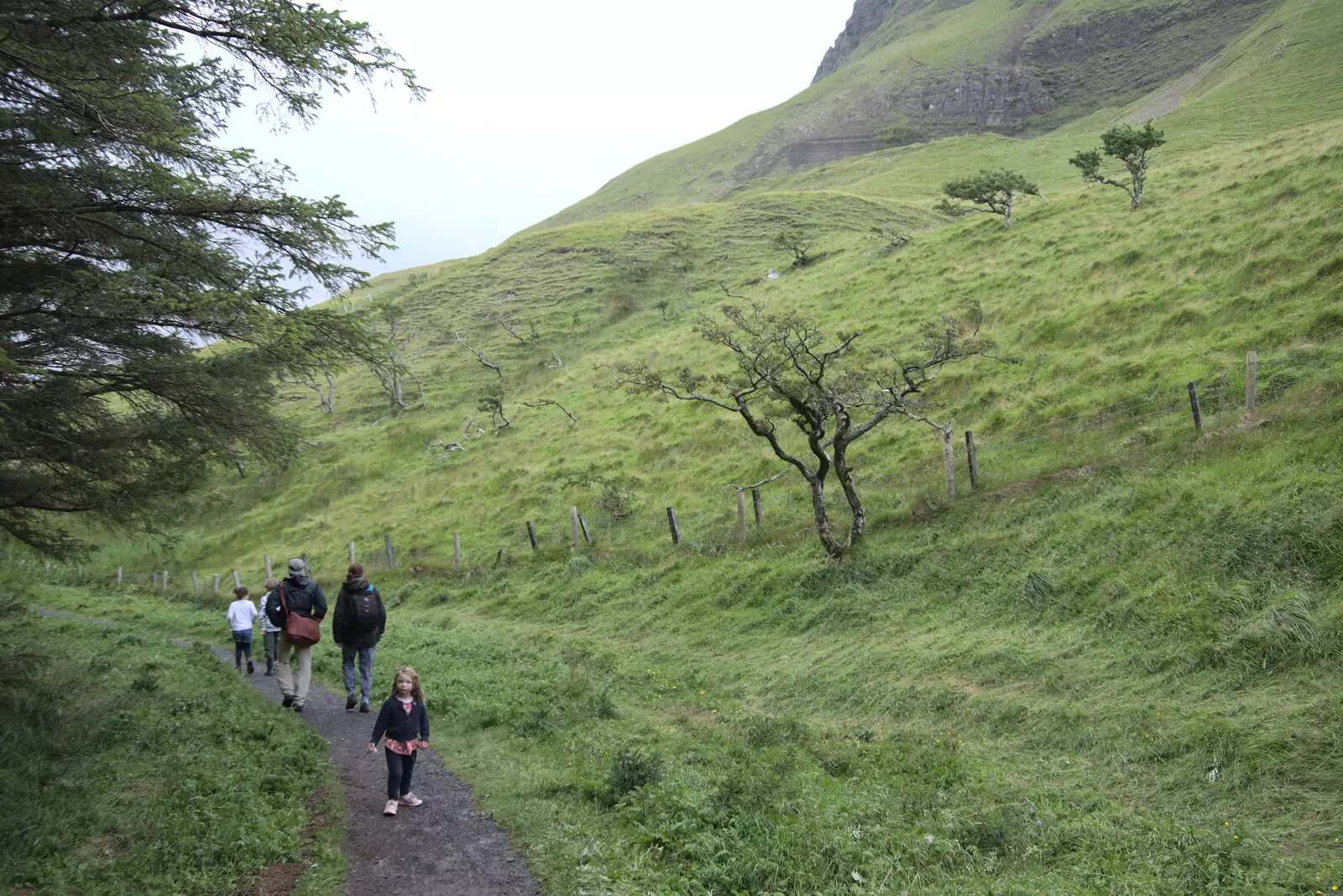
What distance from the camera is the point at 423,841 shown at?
6.85 meters

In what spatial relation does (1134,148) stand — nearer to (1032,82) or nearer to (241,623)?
(241,623)

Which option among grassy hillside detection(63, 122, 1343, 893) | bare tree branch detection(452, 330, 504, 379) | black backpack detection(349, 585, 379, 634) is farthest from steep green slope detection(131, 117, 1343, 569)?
black backpack detection(349, 585, 379, 634)

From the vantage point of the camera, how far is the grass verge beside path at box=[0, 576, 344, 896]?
5.72 m

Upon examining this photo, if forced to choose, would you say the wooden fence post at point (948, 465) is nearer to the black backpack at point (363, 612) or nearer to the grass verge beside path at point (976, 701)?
the grass verge beside path at point (976, 701)

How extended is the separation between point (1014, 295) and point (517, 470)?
66.9 feet

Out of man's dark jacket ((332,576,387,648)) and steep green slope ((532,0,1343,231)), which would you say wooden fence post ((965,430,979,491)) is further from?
steep green slope ((532,0,1343,231))

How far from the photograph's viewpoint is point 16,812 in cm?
614

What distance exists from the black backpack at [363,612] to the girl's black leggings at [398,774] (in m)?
3.41

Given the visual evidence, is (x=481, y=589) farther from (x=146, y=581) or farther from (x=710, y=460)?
(x=146, y=581)

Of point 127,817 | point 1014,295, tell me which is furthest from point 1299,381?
point 127,817

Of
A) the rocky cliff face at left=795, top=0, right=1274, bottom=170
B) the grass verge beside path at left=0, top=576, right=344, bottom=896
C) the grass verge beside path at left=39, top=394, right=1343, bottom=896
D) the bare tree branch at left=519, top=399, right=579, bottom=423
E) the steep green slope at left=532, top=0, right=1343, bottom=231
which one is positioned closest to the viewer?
the grass verge beside path at left=0, top=576, right=344, bottom=896

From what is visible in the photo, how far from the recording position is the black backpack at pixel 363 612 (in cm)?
1055

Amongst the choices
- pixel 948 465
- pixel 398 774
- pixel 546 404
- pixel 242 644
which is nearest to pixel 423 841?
pixel 398 774

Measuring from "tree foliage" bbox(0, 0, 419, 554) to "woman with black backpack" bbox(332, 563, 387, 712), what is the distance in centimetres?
212
